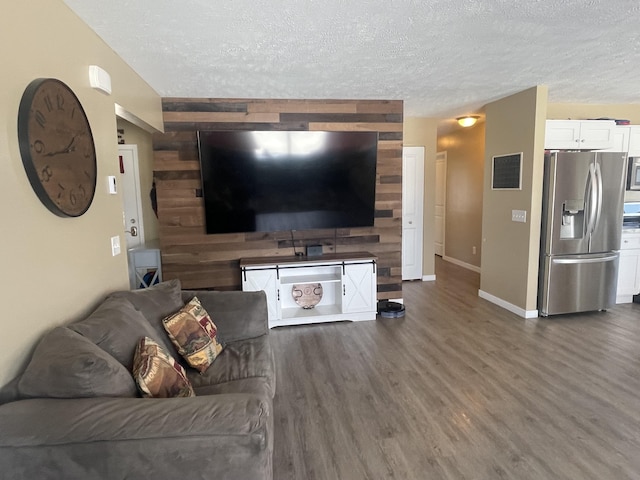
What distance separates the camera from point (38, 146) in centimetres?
161

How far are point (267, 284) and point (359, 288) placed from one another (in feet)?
3.36

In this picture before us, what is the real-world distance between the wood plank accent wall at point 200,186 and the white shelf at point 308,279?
302mm

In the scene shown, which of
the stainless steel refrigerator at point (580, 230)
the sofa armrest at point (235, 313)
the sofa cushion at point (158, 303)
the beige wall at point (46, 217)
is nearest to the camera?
the beige wall at point (46, 217)

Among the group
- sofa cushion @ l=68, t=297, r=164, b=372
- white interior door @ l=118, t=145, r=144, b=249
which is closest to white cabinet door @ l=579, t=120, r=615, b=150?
sofa cushion @ l=68, t=297, r=164, b=372

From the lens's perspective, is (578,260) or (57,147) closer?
(57,147)

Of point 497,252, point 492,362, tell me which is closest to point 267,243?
point 492,362

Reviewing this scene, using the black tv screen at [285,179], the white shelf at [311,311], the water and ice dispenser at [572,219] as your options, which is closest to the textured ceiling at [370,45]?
the black tv screen at [285,179]

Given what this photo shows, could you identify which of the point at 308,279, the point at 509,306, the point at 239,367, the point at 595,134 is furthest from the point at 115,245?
the point at 595,134

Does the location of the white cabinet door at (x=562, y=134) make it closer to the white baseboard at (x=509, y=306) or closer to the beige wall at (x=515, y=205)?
the beige wall at (x=515, y=205)

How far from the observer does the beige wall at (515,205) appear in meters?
3.86

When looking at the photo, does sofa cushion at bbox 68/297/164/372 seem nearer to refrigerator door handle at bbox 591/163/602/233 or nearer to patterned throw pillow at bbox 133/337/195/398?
patterned throw pillow at bbox 133/337/195/398

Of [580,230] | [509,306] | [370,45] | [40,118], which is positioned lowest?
[509,306]

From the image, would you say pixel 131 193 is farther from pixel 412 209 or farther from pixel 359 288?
pixel 412 209

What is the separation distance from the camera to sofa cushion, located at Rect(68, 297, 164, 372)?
5.42ft
